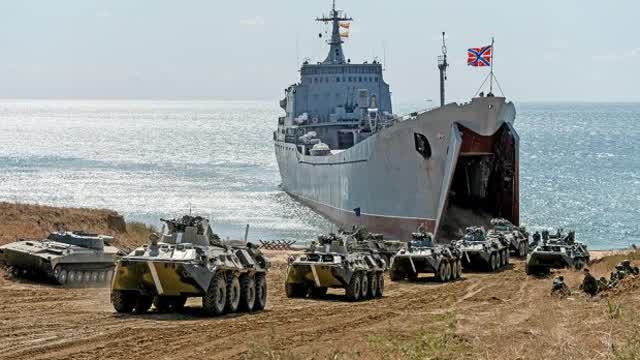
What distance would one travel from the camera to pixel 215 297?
2164 centimetres

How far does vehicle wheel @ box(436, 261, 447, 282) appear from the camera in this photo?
32831 mm

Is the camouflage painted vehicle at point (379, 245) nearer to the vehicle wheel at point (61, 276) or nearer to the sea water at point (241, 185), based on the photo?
the vehicle wheel at point (61, 276)

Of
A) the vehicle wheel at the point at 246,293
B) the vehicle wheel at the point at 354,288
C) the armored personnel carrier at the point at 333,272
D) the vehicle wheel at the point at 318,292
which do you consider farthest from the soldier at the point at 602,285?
the vehicle wheel at the point at 246,293

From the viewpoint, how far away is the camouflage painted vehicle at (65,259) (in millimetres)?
27656

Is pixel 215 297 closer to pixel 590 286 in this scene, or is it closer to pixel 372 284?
pixel 372 284

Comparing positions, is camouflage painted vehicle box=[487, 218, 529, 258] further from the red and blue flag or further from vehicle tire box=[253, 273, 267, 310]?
vehicle tire box=[253, 273, 267, 310]

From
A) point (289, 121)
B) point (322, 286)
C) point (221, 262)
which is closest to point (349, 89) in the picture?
point (289, 121)

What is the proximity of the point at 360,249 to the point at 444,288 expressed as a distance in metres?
2.61

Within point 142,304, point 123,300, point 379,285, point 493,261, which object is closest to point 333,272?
point 379,285

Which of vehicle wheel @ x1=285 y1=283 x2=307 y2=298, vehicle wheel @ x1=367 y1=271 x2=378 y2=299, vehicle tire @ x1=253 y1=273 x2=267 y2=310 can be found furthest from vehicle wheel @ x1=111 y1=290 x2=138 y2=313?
vehicle wheel @ x1=367 y1=271 x2=378 y2=299

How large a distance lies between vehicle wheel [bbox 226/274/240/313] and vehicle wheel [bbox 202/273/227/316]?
363 millimetres

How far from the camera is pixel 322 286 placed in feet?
86.9

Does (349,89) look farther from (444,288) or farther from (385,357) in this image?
(385,357)

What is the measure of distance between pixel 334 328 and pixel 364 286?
696 centimetres
